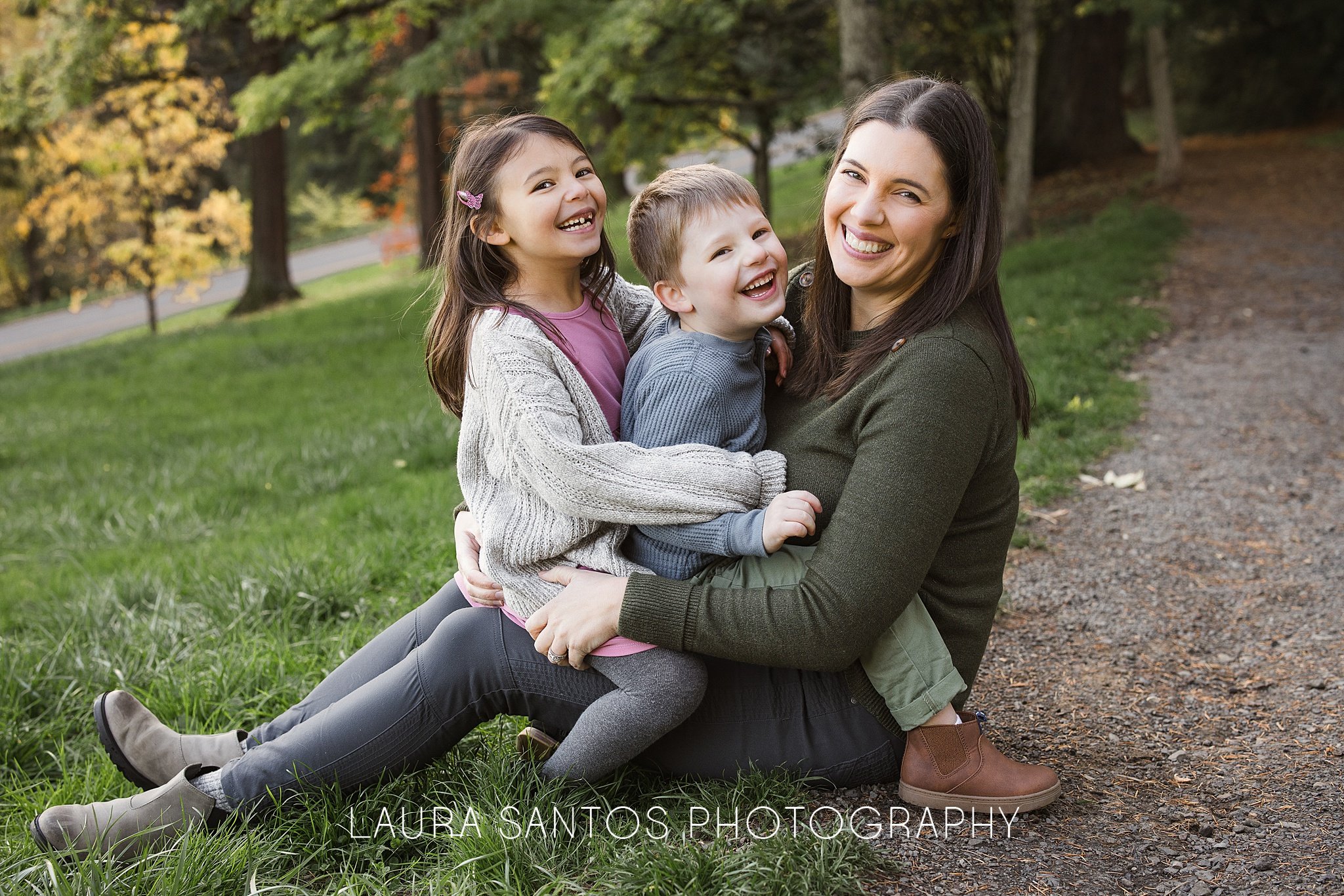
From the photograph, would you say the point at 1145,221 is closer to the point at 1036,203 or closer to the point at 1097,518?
the point at 1036,203

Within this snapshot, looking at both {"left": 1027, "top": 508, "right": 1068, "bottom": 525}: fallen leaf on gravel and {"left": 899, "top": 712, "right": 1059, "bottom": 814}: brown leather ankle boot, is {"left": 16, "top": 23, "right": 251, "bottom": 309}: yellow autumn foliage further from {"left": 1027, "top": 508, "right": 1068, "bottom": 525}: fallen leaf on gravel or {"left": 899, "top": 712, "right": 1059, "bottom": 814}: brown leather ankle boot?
{"left": 899, "top": 712, "right": 1059, "bottom": 814}: brown leather ankle boot

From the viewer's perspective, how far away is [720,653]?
2109mm

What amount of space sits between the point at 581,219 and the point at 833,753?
126 centimetres

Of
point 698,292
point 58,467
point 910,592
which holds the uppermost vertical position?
point 698,292

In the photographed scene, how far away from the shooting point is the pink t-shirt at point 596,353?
2377 millimetres

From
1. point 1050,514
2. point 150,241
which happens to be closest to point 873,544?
point 1050,514

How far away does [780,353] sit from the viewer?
2445 mm

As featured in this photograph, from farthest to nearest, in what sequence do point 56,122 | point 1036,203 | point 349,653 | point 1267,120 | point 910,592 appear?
point 1267,120 → point 56,122 → point 1036,203 → point 349,653 → point 910,592

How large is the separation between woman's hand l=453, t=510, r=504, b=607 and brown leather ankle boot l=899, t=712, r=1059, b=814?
91 centimetres

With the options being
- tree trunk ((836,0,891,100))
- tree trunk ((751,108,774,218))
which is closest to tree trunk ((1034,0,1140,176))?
tree trunk ((751,108,774,218))

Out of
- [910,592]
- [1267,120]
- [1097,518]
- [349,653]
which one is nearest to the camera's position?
[910,592]

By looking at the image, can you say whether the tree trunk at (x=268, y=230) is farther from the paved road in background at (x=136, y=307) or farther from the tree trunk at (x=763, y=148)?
the tree trunk at (x=763, y=148)

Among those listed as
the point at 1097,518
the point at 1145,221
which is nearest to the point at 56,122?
the point at 1145,221

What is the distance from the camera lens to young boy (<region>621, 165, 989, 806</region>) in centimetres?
214
